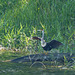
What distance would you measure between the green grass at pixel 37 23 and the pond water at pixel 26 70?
1.45m

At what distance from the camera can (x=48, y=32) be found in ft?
24.5

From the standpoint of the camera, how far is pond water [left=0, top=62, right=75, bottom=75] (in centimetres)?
451

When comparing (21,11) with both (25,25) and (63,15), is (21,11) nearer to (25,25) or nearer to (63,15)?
(25,25)

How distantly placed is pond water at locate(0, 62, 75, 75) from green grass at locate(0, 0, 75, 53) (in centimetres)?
145

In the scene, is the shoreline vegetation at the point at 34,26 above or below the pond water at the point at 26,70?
above

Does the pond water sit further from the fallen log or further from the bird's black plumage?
the bird's black plumage

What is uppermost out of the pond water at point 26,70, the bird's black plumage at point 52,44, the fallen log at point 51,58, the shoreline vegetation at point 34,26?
the shoreline vegetation at point 34,26

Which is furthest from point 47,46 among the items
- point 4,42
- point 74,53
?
point 4,42

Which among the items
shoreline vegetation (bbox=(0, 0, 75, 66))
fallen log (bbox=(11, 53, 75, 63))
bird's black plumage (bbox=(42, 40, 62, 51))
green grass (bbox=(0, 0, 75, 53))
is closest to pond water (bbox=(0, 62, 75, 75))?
fallen log (bbox=(11, 53, 75, 63))

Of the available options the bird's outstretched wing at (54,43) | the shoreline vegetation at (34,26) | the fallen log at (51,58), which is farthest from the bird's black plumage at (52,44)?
the shoreline vegetation at (34,26)

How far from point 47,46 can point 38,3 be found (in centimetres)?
317

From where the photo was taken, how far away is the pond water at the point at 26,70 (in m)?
4.51

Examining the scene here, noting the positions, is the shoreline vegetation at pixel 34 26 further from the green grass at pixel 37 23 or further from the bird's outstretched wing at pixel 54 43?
the bird's outstretched wing at pixel 54 43

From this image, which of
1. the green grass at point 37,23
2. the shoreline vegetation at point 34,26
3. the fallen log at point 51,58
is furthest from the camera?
the green grass at point 37,23
